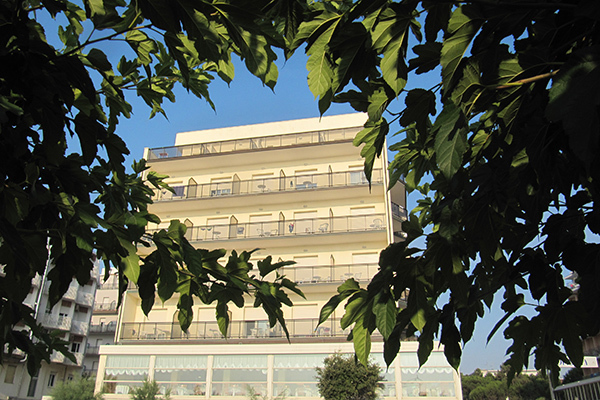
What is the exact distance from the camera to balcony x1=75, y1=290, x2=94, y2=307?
147ft

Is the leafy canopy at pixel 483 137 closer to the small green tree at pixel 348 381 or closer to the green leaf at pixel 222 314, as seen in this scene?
the green leaf at pixel 222 314

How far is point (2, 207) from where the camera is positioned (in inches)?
70.8

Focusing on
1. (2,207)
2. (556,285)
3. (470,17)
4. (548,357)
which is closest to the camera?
(470,17)

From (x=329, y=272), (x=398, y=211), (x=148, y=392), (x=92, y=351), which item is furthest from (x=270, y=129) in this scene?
(x=92, y=351)

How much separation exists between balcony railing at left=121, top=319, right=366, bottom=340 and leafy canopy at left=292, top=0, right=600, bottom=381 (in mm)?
16874

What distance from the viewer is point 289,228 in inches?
830

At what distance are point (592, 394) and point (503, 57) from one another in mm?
28525

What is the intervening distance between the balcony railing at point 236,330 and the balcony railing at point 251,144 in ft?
26.8

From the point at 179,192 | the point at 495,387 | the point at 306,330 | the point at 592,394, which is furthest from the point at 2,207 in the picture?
the point at 495,387

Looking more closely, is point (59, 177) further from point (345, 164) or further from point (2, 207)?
point (345, 164)

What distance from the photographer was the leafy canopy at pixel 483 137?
1.23 metres

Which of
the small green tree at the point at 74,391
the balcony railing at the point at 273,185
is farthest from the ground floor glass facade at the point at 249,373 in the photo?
the balcony railing at the point at 273,185

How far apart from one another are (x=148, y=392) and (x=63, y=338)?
29598 millimetres

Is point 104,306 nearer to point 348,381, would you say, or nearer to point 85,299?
point 85,299
